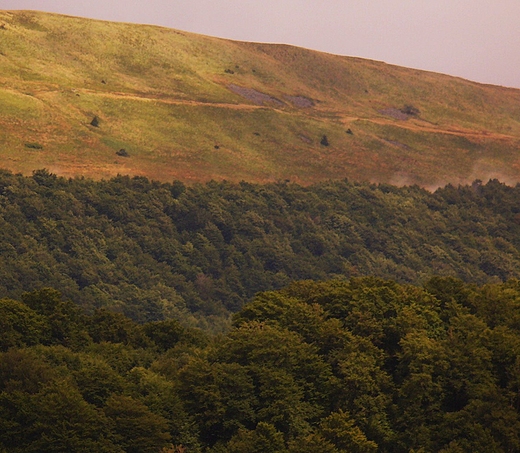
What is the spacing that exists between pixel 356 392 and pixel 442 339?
1202cm

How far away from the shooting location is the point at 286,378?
85.8 meters

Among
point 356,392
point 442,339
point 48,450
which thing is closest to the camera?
point 48,450

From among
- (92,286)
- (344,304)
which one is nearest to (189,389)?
(344,304)

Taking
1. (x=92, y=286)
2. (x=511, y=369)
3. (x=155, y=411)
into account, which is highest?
(x=511, y=369)

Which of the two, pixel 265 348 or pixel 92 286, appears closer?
pixel 265 348

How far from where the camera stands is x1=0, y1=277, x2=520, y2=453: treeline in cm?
7662

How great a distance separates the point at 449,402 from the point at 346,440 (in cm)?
1360

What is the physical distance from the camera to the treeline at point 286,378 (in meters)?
76.6

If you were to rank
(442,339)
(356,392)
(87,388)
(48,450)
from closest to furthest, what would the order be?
(48,450) → (87,388) → (356,392) → (442,339)

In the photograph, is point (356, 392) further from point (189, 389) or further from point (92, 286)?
point (92, 286)

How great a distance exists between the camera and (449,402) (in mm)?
87438

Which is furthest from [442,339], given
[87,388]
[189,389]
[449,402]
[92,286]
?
[92,286]

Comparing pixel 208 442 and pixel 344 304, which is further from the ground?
pixel 344 304

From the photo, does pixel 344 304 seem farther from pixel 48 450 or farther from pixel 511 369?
pixel 48 450
